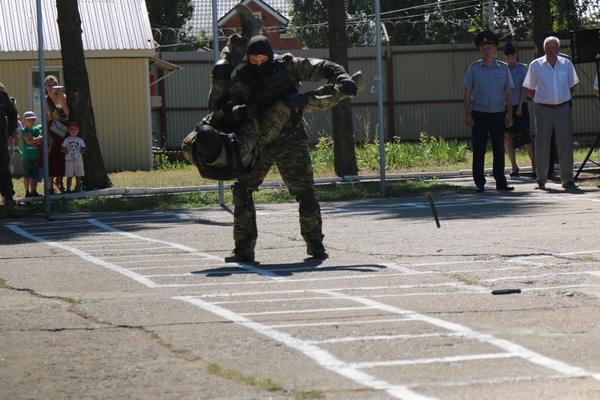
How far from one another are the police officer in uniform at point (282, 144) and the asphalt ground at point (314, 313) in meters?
0.27

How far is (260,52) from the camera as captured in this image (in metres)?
8.61

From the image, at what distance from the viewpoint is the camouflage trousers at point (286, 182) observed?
353 inches

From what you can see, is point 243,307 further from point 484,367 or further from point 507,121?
point 507,121

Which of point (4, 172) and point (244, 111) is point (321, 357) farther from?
point (4, 172)

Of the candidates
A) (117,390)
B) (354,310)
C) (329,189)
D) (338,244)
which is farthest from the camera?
(329,189)

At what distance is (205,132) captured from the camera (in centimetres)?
797

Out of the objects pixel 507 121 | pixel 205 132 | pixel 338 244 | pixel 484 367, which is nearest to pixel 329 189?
pixel 507 121

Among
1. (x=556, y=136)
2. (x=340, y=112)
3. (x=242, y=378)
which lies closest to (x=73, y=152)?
(x=340, y=112)

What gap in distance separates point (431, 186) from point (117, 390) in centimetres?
1100

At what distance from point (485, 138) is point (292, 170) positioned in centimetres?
641

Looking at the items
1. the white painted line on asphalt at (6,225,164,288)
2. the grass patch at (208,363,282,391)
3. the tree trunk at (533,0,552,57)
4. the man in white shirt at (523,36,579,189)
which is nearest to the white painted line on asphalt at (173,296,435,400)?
the grass patch at (208,363,282,391)

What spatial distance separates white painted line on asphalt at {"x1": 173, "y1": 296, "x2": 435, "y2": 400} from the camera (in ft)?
15.5

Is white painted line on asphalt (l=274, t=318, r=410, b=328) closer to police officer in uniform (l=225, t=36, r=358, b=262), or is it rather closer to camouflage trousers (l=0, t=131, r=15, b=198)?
police officer in uniform (l=225, t=36, r=358, b=262)

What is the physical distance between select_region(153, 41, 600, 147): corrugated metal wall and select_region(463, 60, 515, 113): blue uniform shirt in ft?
44.6
